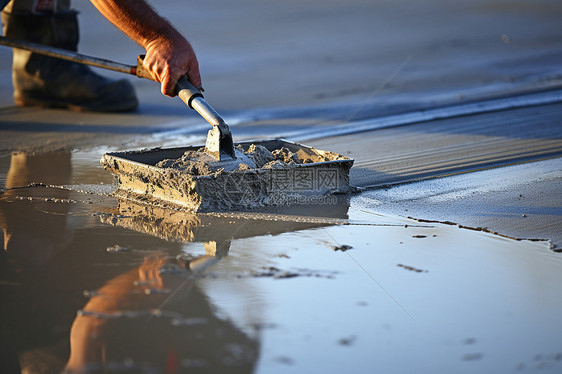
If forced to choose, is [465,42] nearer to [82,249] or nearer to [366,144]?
[366,144]

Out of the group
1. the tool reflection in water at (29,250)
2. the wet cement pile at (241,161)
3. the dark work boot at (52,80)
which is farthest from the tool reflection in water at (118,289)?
the dark work boot at (52,80)

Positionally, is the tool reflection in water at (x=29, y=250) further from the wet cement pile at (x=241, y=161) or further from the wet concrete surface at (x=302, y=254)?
the wet cement pile at (x=241, y=161)

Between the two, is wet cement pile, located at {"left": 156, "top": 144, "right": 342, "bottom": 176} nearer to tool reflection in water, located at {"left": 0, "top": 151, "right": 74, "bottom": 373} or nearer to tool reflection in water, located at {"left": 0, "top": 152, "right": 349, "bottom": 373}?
tool reflection in water, located at {"left": 0, "top": 152, "right": 349, "bottom": 373}

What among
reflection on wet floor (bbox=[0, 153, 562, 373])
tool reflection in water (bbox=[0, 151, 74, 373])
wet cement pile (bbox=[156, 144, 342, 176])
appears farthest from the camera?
wet cement pile (bbox=[156, 144, 342, 176])

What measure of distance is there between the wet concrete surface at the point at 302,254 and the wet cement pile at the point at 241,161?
0.18 m

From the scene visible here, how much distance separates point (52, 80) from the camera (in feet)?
15.5

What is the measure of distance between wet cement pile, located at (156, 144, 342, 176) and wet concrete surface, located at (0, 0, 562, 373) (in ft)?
0.58

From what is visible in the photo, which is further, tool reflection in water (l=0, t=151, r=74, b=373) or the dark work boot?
the dark work boot

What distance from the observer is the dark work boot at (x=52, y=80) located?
473 centimetres

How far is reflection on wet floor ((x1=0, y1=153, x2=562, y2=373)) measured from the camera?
1625 millimetres

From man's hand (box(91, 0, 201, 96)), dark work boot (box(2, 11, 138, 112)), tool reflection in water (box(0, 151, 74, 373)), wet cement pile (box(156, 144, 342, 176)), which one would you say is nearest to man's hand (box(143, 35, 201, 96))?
man's hand (box(91, 0, 201, 96))

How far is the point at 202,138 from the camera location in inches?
160

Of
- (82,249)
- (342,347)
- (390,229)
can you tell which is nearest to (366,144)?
(390,229)

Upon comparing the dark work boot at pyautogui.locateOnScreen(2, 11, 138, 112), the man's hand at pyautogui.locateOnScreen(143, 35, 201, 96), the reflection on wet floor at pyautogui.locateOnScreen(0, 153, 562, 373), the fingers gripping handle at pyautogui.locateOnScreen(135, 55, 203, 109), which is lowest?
the reflection on wet floor at pyautogui.locateOnScreen(0, 153, 562, 373)
